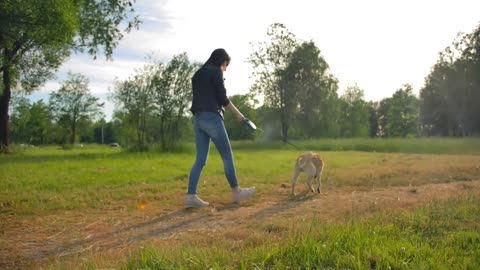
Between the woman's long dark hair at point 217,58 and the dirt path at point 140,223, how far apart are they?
96.4 inches

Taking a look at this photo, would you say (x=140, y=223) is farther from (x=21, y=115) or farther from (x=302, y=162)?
(x=21, y=115)

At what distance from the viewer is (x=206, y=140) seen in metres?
7.59

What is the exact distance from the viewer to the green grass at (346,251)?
11.6 ft

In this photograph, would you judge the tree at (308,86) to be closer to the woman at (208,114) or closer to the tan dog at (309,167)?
the tan dog at (309,167)

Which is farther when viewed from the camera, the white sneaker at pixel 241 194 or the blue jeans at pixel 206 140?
the white sneaker at pixel 241 194

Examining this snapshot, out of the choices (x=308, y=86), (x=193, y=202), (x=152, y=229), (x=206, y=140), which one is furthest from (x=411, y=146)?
(x=152, y=229)

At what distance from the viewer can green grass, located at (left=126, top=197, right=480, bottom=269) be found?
11.6ft

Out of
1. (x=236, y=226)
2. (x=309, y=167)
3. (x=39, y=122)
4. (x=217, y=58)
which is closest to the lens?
(x=236, y=226)

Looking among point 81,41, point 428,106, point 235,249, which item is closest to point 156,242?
point 235,249

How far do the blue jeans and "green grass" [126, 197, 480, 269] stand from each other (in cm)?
286

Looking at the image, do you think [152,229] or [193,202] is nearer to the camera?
[152,229]

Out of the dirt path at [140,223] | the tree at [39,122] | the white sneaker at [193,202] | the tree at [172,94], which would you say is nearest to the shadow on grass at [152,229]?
the dirt path at [140,223]

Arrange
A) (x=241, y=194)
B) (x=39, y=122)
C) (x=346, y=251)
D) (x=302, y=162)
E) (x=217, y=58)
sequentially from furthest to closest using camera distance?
(x=39, y=122) → (x=302, y=162) → (x=241, y=194) → (x=217, y=58) → (x=346, y=251)

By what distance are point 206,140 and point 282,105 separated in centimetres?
4635
